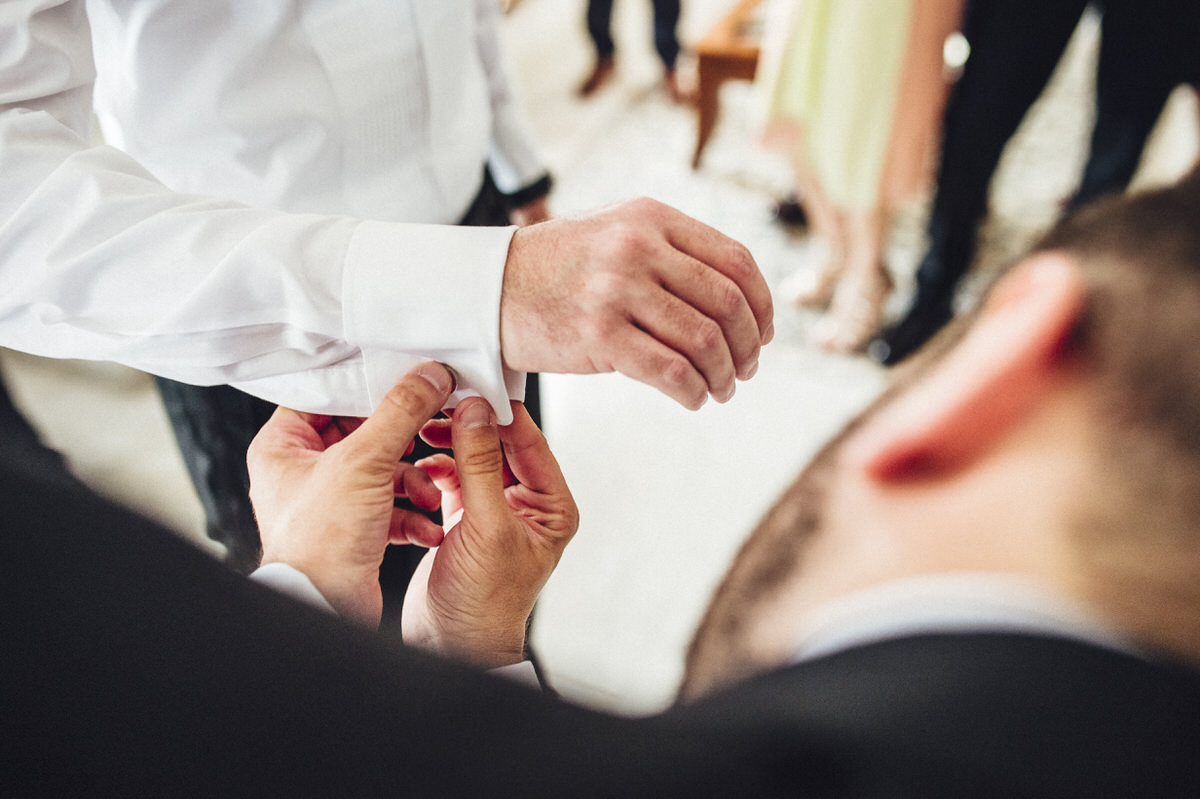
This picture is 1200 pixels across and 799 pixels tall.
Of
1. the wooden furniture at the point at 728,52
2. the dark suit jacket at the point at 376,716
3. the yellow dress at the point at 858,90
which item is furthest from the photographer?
the wooden furniture at the point at 728,52

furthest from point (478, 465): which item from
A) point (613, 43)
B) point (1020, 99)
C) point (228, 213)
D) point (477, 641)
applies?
point (613, 43)

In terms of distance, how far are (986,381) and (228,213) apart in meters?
0.40

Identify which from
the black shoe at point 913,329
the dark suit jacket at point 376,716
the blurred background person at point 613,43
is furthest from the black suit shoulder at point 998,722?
the blurred background person at point 613,43

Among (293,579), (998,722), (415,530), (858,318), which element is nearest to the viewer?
(998,722)

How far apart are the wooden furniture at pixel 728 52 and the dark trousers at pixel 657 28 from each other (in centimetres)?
56

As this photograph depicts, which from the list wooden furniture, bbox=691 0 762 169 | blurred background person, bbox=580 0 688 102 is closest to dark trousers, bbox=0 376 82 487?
wooden furniture, bbox=691 0 762 169

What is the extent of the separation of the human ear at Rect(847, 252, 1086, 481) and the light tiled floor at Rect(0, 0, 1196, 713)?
0.35m

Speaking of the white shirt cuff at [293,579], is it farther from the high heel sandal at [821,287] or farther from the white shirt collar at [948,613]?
the high heel sandal at [821,287]

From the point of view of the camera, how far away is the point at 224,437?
2.08ft

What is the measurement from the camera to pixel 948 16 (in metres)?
1.35

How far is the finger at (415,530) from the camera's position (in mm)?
470

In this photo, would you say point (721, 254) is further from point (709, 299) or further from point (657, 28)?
point (657, 28)

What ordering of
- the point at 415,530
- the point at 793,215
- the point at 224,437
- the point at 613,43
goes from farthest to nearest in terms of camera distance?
the point at 613,43 → the point at 793,215 → the point at 224,437 → the point at 415,530

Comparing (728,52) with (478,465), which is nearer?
(478,465)
